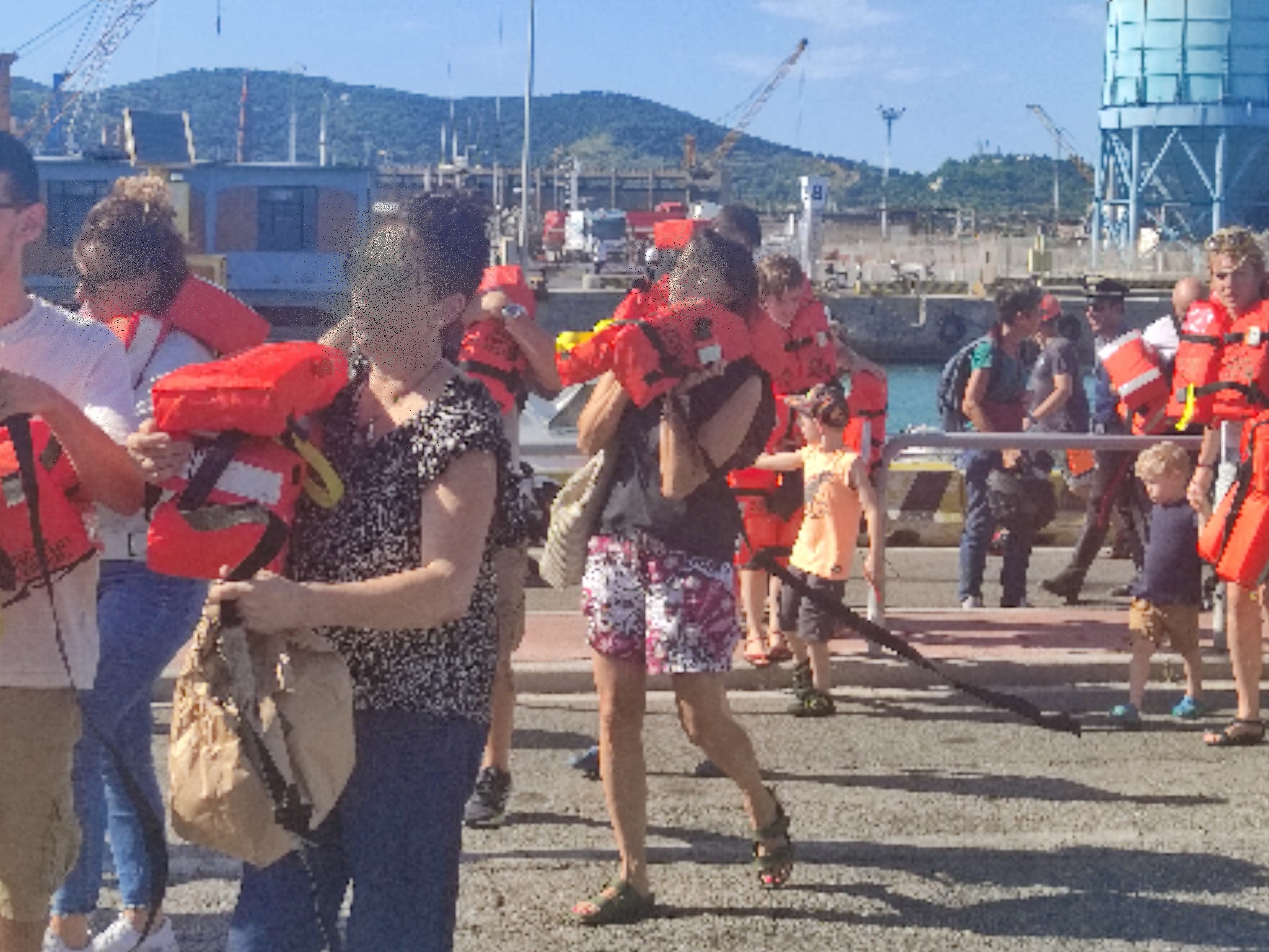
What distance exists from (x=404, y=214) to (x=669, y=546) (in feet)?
5.93

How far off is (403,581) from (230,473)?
0.35m

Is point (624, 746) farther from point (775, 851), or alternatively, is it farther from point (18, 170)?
point (18, 170)

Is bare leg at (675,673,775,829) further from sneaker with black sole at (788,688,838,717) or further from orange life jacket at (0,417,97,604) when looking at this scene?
Result: sneaker with black sole at (788,688,838,717)

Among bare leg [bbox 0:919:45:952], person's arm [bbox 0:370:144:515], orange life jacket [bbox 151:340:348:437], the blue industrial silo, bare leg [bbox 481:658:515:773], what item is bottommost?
bare leg [bbox 481:658:515:773]

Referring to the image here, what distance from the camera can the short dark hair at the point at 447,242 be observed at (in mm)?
3375

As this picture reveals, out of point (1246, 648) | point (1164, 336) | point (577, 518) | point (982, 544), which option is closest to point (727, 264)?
point (577, 518)

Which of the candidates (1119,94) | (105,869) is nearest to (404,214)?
(105,869)

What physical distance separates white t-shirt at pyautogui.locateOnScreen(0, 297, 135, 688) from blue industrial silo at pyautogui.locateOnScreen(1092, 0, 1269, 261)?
69.4 metres

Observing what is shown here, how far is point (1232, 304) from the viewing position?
7.16m

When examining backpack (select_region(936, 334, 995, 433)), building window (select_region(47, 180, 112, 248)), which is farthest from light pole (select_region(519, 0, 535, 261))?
backpack (select_region(936, 334, 995, 433))

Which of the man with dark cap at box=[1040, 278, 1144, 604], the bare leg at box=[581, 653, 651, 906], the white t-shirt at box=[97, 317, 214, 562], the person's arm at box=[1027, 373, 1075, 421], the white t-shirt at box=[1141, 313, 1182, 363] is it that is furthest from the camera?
the person's arm at box=[1027, 373, 1075, 421]

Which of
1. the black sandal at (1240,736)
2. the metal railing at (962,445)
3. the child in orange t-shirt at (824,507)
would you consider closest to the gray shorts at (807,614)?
the child in orange t-shirt at (824,507)

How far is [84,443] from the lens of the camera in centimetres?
338

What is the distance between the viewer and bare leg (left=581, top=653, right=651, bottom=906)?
16.4 feet
